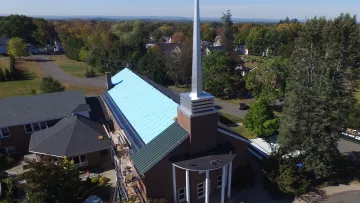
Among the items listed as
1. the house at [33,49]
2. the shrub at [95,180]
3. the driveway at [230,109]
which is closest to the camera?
the shrub at [95,180]

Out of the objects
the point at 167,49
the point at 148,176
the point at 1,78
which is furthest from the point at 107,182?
the point at 167,49

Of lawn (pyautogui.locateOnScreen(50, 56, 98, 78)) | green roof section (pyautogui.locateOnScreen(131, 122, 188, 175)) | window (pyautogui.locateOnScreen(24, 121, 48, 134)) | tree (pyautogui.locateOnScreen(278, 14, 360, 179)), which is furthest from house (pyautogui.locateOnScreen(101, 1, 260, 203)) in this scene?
lawn (pyautogui.locateOnScreen(50, 56, 98, 78))

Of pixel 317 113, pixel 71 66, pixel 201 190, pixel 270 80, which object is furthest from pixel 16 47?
pixel 317 113

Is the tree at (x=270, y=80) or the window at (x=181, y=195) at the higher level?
the tree at (x=270, y=80)

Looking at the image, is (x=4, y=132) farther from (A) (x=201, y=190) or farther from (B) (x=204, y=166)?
(B) (x=204, y=166)

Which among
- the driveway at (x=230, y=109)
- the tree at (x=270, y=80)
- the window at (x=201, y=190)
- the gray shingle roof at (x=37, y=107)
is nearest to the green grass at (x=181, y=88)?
the driveway at (x=230, y=109)

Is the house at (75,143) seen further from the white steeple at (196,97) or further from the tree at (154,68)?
the tree at (154,68)

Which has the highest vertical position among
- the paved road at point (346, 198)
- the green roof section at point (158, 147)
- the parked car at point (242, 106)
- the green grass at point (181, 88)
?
the green roof section at point (158, 147)
